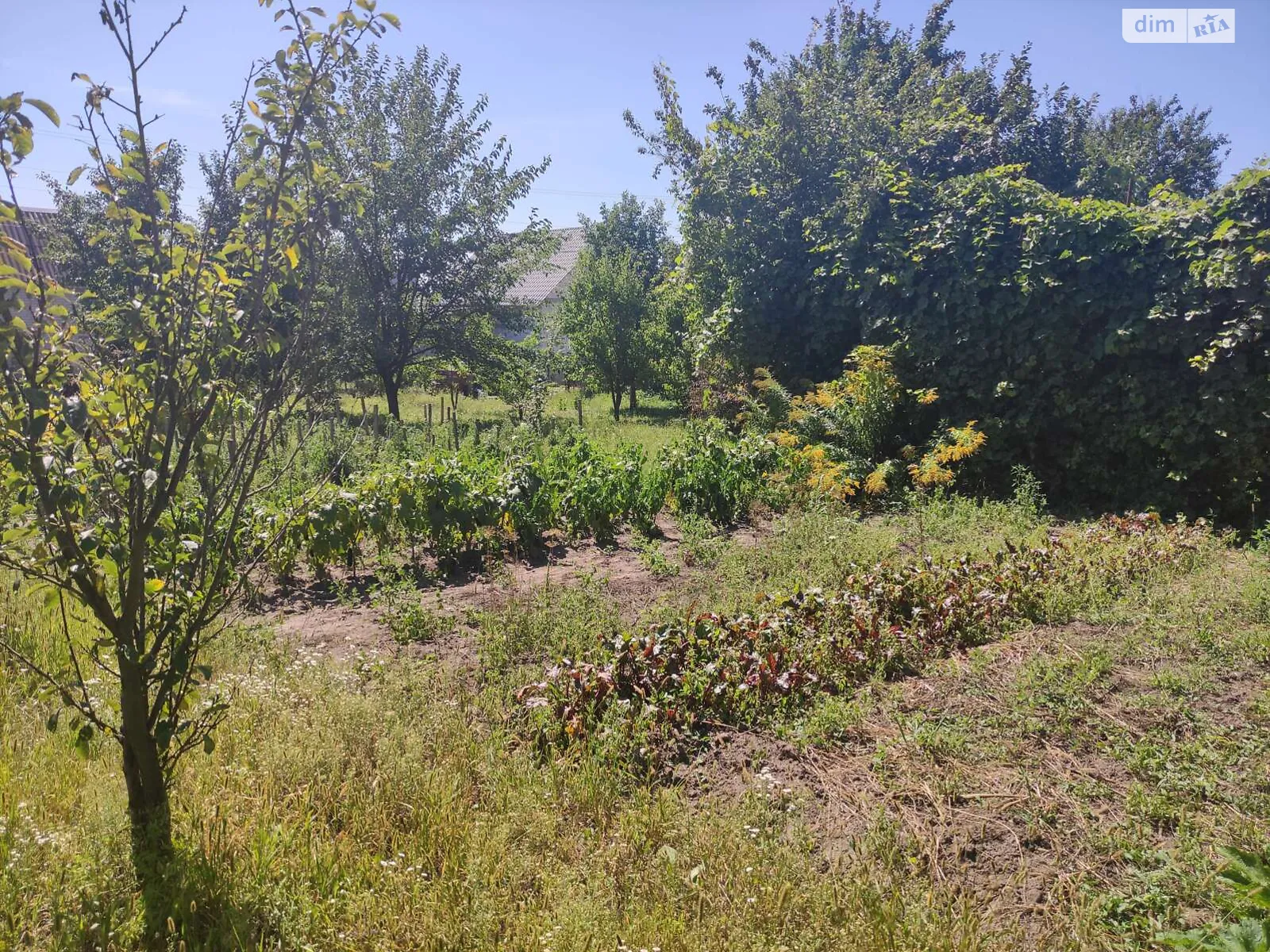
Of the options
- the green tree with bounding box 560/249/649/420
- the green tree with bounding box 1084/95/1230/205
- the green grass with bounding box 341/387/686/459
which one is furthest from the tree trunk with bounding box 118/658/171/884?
the green tree with bounding box 1084/95/1230/205

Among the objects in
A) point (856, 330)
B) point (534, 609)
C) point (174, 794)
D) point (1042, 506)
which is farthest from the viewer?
point (856, 330)

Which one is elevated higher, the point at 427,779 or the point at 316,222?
the point at 316,222

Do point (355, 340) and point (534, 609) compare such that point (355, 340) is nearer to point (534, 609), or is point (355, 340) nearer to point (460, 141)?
point (460, 141)

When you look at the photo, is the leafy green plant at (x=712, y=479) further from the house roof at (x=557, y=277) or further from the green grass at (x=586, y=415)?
the house roof at (x=557, y=277)

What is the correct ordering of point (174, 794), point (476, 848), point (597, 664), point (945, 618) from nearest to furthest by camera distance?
point (476, 848) < point (174, 794) < point (597, 664) < point (945, 618)

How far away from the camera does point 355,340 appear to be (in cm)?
1466

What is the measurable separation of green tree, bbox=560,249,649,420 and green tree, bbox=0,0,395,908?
1528 cm

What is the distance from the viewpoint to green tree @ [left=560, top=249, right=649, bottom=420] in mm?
18188

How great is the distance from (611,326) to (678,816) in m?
16.0

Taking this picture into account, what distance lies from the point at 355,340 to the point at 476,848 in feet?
44.2

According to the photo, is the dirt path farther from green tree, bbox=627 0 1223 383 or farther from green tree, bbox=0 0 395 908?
green tree, bbox=627 0 1223 383

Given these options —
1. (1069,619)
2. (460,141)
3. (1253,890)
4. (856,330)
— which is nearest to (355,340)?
(460,141)

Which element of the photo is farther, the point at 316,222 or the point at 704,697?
the point at 704,697

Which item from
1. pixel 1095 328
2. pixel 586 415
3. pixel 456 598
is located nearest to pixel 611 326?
pixel 586 415
